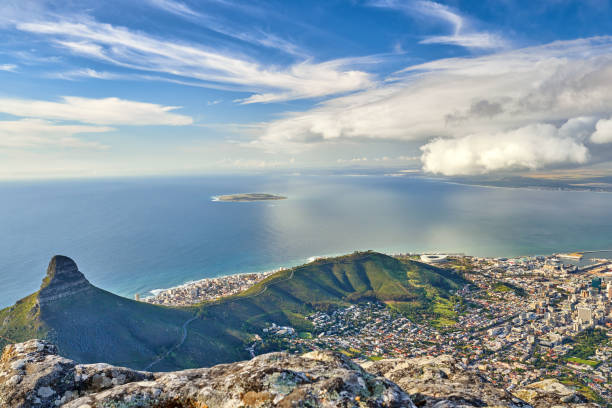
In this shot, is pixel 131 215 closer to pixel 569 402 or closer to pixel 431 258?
pixel 431 258

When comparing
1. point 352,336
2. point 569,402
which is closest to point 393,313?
point 352,336

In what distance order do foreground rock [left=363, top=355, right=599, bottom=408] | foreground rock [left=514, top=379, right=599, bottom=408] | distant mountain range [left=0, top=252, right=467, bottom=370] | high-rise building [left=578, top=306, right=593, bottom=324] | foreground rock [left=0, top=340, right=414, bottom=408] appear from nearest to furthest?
foreground rock [left=0, top=340, right=414, bottom=408], foreground rock [left=363, top=355, right=599, bottom=408], foreground rock [left=514, top=379, right=599, bottom=408], distant mountain range [left=0, top=252, right=467, bottom=370], high-rise building [left=578, top=306, right=593, bottom=324]

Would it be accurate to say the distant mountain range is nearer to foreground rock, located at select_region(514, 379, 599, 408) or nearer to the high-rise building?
the high-rise building

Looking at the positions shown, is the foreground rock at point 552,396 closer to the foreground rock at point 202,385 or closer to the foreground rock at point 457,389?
the foreground rock at point 457,389

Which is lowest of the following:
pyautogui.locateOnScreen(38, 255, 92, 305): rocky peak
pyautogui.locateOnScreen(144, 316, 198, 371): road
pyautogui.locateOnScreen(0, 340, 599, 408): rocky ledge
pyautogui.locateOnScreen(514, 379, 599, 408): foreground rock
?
pyautogui.locateOnScreen(144, 316, 198, 371): road

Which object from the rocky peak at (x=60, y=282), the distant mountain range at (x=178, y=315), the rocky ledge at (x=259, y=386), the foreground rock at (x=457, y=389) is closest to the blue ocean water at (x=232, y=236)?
the rocky peak at (x=60, y=282)

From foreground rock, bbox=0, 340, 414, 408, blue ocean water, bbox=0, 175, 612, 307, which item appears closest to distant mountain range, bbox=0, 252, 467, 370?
blue ocean water, bbox=0, 175, 612, 307

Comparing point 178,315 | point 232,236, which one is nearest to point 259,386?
point 178,315
